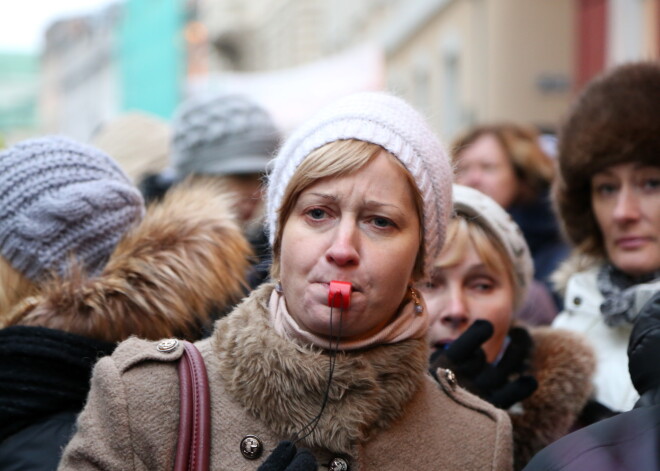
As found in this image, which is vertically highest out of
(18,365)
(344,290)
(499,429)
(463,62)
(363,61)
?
(344,290)

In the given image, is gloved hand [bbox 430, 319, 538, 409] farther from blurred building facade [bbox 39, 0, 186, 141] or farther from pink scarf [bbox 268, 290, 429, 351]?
blurred building facade [bbox 39, 0, 186, 141]

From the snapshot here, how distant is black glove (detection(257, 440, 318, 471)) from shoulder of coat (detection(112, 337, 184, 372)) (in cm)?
35

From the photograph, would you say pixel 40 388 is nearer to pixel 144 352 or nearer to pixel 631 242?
pixel 144 352

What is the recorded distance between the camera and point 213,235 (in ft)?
9.28

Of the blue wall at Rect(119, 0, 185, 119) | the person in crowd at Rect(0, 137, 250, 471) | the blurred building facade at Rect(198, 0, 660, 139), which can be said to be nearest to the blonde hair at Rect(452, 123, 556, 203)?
the person in crowd at Rect(0, 137, 250, 471)

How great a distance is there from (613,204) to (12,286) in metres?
1.91

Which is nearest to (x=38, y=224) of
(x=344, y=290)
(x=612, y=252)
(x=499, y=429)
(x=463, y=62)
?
(x=344, y=290)

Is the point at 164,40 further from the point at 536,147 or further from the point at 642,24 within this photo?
the point at 536,147

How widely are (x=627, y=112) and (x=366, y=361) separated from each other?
4.89 ft

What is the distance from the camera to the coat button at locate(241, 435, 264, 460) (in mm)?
2186

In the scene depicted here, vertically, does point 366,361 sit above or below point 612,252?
above

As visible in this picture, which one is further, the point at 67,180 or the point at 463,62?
the point at 463,62

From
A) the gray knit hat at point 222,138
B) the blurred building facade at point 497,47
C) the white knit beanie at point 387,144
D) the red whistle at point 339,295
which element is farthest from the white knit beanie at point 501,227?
the blurred building facade at point 497,47

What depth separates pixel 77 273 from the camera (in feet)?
8.73
